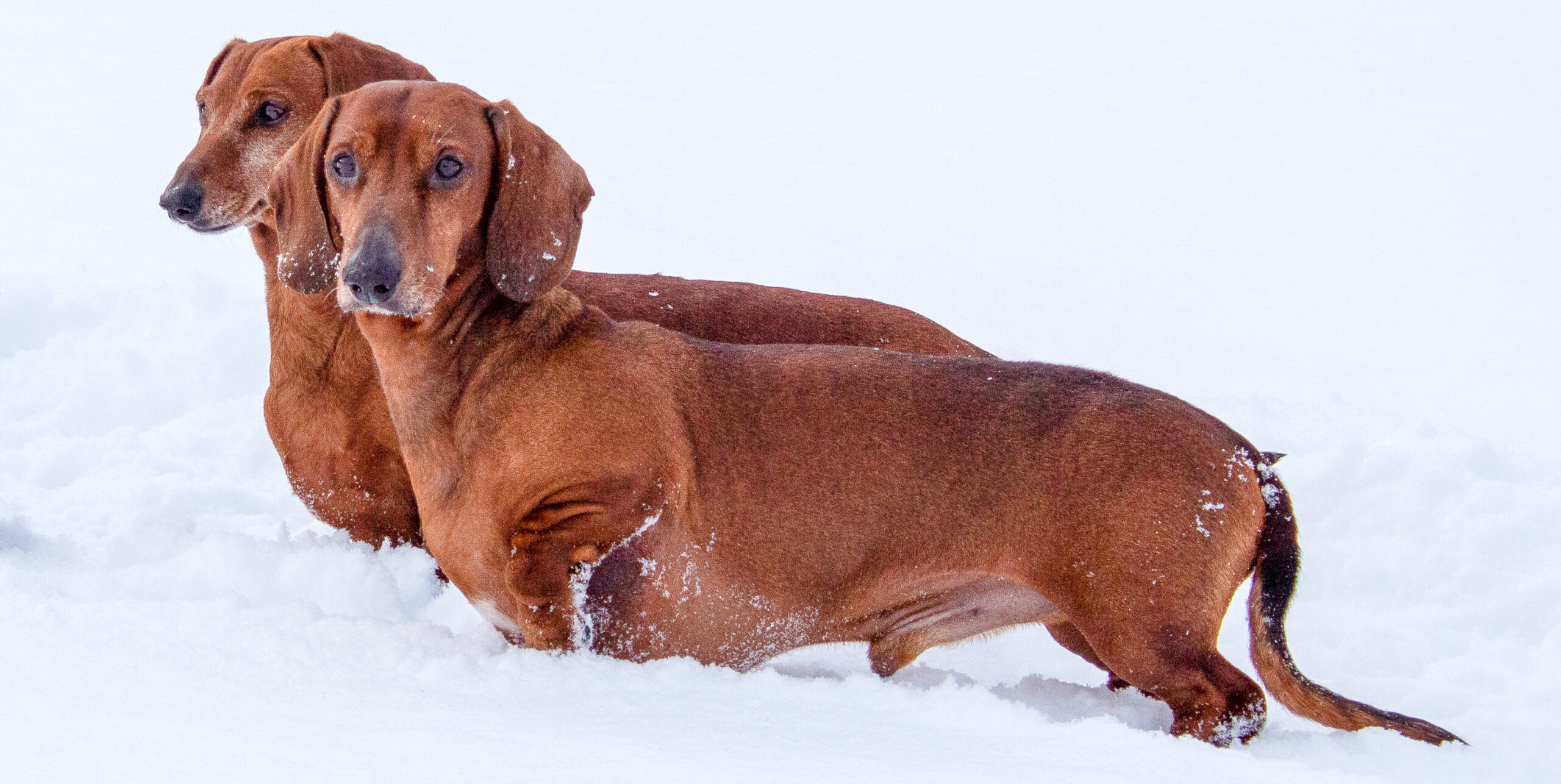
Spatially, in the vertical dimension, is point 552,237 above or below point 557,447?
above

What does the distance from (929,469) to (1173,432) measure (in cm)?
63

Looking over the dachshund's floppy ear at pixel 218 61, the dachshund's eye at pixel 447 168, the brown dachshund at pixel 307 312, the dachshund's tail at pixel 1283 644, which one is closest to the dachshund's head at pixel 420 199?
the dachshund's eye at pixel 447 168

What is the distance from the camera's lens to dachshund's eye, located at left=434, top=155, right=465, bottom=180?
363cm

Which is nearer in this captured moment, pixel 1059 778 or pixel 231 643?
pixel 1059 778

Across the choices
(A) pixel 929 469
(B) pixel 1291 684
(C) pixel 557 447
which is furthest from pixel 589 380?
(B) pixel 1291 684

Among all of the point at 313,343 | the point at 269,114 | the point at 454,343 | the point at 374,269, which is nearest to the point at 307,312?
the point at 313,343

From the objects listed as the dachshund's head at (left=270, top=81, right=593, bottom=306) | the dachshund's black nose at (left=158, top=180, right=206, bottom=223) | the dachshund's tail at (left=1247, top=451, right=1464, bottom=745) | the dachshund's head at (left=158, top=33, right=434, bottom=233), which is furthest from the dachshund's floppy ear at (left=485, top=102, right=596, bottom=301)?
the dachshund's tail at (left=1247, top=451, right=1464, bottom=745)

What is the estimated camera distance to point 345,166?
12.0ft

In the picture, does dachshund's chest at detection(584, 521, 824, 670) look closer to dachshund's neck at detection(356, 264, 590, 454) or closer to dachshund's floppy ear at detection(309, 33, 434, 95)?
dachshund's neck at detection(356, 264, 590, 454)

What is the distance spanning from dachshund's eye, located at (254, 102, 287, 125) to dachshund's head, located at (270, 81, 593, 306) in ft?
2.38

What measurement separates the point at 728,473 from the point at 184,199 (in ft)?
6.22

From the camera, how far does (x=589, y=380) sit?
12.4ft

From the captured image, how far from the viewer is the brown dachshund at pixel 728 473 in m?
3.62

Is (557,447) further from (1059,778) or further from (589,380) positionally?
(1059,778)
